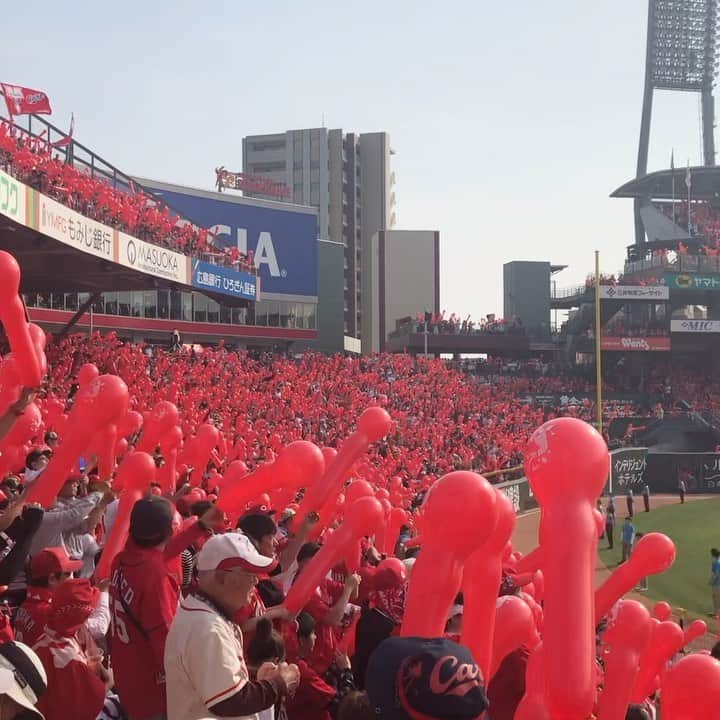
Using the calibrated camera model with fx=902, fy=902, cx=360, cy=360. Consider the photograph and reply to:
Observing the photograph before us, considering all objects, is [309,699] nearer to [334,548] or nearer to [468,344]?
[334,548]

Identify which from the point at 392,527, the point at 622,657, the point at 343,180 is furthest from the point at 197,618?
the point at 343,180

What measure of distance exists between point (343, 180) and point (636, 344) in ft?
121

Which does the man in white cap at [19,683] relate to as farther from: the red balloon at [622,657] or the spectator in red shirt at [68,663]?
the red balloon at [622,657]

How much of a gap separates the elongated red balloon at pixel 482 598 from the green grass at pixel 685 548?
13.7 metres

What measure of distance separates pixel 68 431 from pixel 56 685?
2405 millimetres

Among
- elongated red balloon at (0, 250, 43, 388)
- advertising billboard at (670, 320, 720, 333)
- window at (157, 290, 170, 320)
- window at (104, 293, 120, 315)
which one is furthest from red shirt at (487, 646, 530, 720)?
advertising billboard at (670, 320, 720, 333)

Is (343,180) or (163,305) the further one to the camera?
(343,180)

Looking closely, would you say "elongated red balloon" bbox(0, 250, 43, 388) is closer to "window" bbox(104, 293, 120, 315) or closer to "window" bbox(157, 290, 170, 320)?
"window" bbox(104, 293, 120, 315)

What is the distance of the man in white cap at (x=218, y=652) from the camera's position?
283 cm

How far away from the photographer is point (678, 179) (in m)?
56.7

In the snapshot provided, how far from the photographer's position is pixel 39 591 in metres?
3.75

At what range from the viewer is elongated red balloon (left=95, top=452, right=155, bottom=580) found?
16.5 ft

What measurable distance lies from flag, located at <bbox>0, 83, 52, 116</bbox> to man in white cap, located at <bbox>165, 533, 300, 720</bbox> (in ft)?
72.4

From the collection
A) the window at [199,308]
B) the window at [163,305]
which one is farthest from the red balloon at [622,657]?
the window at [199,308]
